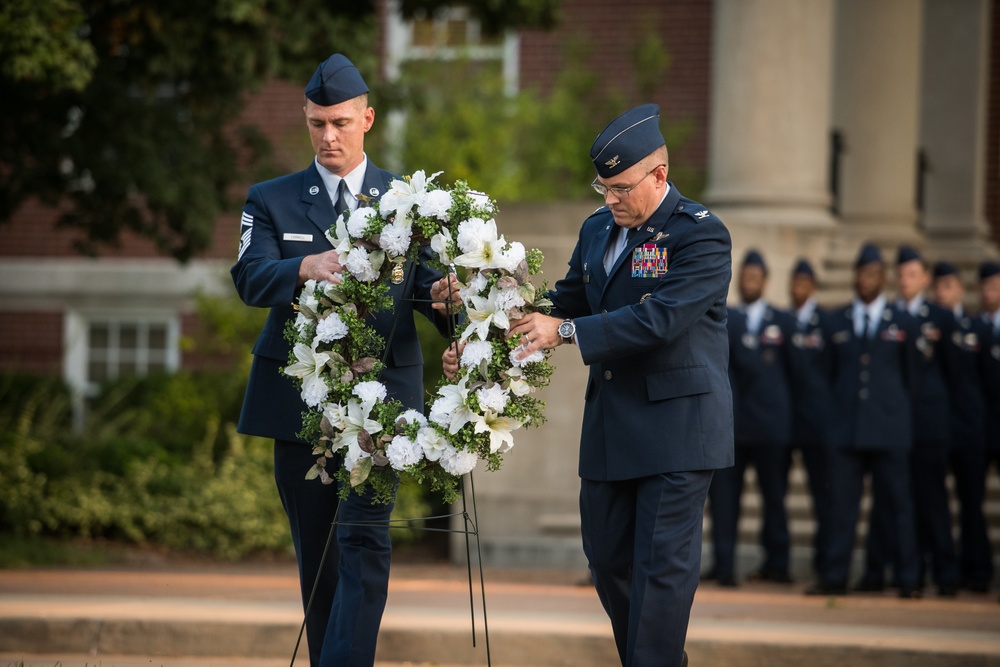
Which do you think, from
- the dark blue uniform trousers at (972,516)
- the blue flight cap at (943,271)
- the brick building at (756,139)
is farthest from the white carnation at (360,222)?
the brick building at (756,139)

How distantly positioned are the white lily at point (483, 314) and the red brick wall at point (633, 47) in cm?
1392

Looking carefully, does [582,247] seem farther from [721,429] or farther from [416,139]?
[416,139]

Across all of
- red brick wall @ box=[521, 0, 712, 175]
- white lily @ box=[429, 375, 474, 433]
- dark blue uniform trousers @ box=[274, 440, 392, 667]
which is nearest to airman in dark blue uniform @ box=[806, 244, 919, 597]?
dark blue uniform trousers @ box=[274, 440, 392, 667]

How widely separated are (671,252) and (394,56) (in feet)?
42.4

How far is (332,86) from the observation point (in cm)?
538

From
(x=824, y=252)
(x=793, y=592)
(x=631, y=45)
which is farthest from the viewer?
(x=631, y=45)

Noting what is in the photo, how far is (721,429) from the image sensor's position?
525cm

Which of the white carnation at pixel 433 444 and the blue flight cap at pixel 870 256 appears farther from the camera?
the blue flight cap at pixel 870 256

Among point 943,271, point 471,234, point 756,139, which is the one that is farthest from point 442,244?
point 756,139

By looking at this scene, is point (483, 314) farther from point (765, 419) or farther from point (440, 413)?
point (765, 419)

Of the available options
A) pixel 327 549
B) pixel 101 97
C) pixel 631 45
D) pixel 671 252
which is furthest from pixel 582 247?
pixel 631 45

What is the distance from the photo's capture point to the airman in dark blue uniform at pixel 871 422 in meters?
9.80

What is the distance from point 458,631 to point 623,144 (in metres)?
3.27

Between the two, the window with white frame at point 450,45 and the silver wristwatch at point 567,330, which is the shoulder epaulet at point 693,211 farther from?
the window with white frame at point 450,45
